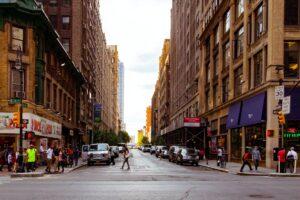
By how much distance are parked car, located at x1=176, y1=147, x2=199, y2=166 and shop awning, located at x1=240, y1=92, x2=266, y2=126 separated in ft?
17.2

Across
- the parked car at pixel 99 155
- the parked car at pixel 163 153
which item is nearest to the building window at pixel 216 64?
the parked car at pixel 163 153

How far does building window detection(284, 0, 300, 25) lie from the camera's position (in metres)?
40.0

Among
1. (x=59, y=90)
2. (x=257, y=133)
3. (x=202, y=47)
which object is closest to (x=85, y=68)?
(x=202, y=47)

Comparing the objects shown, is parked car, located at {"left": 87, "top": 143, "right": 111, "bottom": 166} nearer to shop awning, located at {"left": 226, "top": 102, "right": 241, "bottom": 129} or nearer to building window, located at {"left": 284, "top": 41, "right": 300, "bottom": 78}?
shop awning, located at {"left": 226, "top": 102, "right": 241, "bottom": 129}

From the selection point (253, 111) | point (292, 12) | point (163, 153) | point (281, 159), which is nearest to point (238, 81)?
point (253, 111)

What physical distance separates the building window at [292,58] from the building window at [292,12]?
1590mm

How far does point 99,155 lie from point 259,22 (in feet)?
59.5

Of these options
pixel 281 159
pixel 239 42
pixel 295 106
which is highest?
pixel 239 42

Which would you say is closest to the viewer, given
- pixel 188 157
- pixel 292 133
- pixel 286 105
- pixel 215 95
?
pixel 286 105

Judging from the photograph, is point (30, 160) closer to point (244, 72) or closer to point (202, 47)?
point (244, 72)

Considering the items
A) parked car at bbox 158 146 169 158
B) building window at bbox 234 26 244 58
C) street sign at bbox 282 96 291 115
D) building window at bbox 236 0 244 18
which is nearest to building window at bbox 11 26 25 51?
street sign at bbox 282 96 291 115

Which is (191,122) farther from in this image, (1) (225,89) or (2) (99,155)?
(2) (99,155)

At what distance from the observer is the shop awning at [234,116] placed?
164 feet

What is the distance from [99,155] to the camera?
47.7 metres
